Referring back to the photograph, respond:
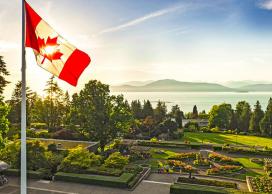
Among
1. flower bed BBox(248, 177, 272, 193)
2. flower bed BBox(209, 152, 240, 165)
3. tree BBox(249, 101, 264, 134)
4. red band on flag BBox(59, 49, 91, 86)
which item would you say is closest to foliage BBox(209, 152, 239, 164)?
flower bed BBox(209, 152, 240, 165)

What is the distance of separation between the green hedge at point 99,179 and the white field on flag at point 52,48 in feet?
52.7

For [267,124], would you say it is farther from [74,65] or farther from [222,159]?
[74,65]

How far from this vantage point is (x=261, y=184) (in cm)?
2497

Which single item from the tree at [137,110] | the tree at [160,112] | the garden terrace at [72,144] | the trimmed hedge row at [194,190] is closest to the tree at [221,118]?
the tree at [160,112]

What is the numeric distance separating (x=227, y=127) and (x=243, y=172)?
1478 inches

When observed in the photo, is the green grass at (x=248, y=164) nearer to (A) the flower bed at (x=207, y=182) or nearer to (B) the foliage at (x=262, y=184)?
(B) the foliage at (x=262, y=184)

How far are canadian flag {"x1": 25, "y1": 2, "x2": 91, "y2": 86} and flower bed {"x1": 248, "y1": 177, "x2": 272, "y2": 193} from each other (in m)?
20.7

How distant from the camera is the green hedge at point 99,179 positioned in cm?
2381

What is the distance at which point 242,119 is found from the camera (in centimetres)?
6488

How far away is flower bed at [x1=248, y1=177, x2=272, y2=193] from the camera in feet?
78.2

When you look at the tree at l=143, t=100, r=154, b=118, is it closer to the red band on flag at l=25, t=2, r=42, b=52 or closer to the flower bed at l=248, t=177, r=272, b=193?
the flower bed at l=248, t=177, r=272, b=193

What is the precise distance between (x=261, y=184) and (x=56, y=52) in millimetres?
22747

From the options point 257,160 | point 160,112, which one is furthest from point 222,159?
point 160,112

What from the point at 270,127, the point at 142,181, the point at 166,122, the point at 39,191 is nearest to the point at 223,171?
the point at 142,181
